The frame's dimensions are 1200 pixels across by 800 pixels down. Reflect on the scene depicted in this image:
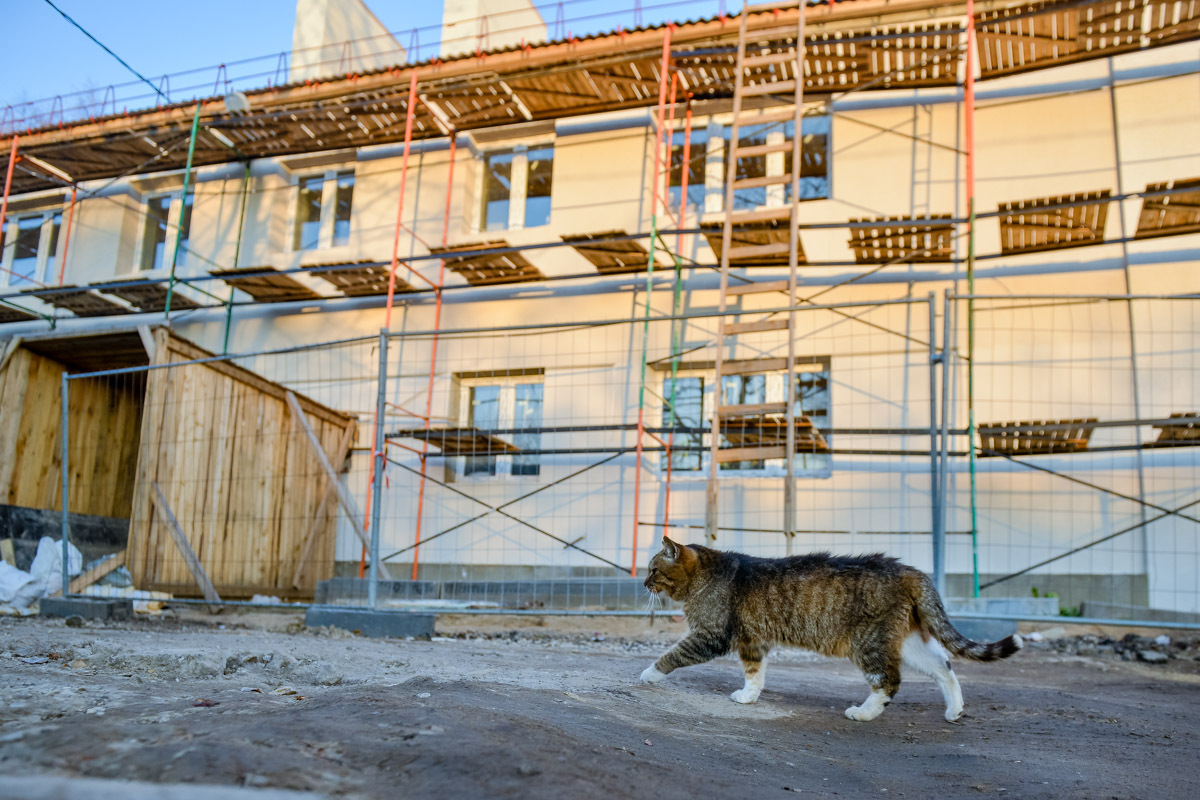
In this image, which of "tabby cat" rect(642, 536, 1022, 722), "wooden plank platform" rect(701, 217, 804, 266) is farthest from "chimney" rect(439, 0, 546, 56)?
"tabby cat" rect(642, 536, 1022, 722)

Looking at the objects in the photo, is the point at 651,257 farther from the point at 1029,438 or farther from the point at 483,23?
the point at 483,23

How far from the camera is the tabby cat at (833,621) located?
4.35 m

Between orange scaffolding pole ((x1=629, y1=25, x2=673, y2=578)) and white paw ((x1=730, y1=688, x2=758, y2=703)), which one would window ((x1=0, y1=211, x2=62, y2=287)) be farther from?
white paw ((x1=730, y1=688, x2=758, y2=703))

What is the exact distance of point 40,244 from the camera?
50.5ft

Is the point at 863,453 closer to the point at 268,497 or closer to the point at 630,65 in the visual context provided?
the point at 630,65

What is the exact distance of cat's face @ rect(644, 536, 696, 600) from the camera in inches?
201

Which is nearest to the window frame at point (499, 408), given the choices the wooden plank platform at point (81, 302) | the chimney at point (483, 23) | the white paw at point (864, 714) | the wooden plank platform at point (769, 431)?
the wooden plank platform at point (769, 431)

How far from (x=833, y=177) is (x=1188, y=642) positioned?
20.2 feet

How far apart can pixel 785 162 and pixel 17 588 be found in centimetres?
979

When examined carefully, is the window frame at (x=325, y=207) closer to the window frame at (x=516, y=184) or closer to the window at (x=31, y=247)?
the window frame at (x=516, y=184)

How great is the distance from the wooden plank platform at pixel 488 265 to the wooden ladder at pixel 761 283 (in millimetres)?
2766

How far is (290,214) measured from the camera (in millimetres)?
13844

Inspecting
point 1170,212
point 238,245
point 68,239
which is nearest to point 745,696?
point 1170,212

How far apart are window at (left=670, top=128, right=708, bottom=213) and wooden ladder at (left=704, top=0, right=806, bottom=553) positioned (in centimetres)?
103
